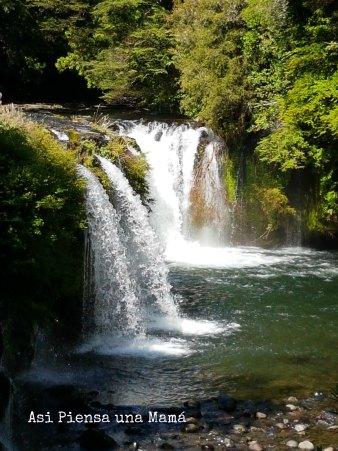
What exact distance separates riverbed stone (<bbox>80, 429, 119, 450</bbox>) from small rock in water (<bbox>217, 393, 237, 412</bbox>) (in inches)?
68.3

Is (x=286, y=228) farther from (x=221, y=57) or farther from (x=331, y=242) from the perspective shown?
(x=221, y=57)

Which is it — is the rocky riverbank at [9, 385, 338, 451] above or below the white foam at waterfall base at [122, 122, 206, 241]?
below

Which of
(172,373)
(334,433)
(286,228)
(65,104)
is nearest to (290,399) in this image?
(334,433)

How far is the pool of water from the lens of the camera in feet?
29.2

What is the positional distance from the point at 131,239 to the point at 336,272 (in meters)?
6.68

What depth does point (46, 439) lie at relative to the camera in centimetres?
721

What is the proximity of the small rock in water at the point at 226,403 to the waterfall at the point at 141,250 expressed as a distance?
3541 mm

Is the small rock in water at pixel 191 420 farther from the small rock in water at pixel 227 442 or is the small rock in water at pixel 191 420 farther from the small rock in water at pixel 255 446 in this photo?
the small rock in water at pixel 255 446

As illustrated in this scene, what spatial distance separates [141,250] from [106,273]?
138 centimetres

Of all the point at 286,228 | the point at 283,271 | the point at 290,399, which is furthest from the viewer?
the point at 286,228

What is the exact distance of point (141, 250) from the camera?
12.0 meters

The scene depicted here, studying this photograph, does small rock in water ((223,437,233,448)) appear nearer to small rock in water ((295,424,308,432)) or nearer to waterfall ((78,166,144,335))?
small rock in water ((295,424,308,432))

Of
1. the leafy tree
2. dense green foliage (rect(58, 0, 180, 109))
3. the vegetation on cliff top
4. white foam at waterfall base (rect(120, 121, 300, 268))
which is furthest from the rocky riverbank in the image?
dense green foliage (rect(58, 0, 180, 109))

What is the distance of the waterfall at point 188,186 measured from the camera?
1866cm
